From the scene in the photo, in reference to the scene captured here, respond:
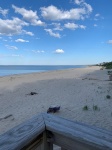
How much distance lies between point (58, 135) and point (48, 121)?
0.63ft

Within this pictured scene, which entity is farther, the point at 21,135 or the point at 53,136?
the point at 53,136

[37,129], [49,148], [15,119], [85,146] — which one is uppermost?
[37,129]

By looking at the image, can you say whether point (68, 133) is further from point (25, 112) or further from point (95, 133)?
point (25, 112)

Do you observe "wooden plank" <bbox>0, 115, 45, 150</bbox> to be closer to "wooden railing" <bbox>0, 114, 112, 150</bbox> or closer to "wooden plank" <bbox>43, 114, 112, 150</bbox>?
"wooden railing" <bbox>0, 114, 112, 150</bbox>

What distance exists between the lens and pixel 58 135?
5.42 ft

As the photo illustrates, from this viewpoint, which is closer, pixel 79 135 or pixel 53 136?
pixel 79 135

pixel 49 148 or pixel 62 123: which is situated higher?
pixel 62 123

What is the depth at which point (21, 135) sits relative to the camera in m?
1.48

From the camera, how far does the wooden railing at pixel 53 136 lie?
1417 millimetres

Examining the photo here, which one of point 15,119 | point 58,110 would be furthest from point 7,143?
point 58,110

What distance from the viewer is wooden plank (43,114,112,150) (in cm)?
145

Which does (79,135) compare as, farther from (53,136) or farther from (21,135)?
(21,135)

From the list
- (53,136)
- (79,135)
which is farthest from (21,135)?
(79,135)

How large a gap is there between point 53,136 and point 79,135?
Answer: 0.27 m
